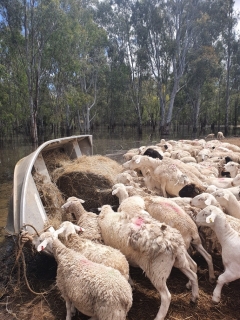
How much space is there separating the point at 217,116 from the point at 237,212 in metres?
61.5

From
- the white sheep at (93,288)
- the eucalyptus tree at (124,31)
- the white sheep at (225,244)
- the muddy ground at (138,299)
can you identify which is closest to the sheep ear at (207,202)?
the white sheep at (225,244)

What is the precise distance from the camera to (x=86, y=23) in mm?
35344

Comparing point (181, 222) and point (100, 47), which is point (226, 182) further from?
point (100, 47)

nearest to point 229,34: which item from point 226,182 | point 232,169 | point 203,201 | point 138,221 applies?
point 232,169

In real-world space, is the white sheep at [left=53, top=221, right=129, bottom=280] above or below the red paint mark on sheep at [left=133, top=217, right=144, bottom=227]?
below

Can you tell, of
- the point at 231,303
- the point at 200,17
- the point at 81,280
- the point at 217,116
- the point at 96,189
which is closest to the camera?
the point at 81,280

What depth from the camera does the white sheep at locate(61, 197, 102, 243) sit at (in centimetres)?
449

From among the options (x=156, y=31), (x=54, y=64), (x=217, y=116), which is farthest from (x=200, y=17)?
(x=217, y=116)

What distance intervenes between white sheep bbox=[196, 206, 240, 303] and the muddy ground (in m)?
0.23

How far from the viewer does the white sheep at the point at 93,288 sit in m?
2.87

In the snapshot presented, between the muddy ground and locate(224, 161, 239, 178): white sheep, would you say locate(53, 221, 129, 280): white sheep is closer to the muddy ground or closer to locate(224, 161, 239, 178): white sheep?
the muddy ground

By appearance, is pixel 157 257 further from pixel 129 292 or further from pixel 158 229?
pixel 129 292

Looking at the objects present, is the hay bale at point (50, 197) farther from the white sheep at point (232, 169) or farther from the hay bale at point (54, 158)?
the white sheep at point (232, 169)

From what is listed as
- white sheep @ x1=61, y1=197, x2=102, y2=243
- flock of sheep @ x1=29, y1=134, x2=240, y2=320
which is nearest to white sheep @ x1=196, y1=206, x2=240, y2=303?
flock of sheep @ x1=29, y1=134, x2=240, y2=320
